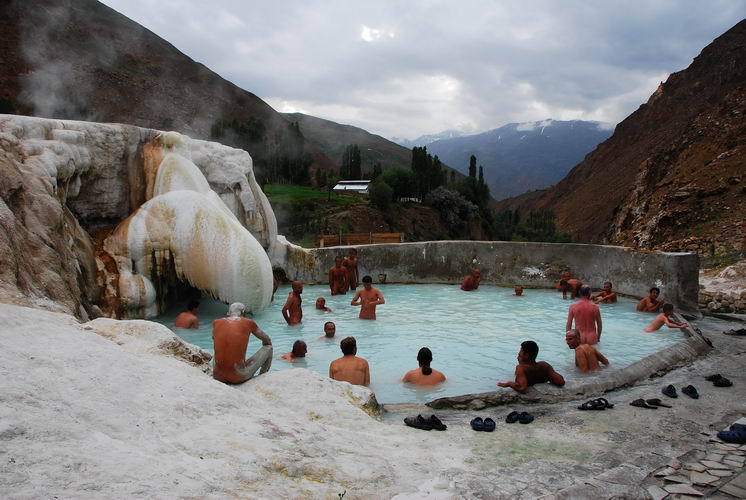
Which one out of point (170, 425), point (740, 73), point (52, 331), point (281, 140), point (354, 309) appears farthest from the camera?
point (281, 140)

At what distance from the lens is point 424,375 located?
6676 mm

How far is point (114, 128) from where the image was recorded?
9.94 meters

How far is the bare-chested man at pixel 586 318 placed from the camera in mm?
8031

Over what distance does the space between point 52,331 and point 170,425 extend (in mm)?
1345

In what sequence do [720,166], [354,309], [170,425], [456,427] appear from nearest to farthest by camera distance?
[170,425], [456,427], [354,309], [720,166]

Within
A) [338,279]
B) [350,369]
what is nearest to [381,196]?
[338,279]

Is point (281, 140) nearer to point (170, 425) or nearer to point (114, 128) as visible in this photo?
point (114, 128)

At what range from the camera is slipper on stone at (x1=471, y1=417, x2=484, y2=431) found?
4.75 meters

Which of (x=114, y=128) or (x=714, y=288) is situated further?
(x=714, y=288)

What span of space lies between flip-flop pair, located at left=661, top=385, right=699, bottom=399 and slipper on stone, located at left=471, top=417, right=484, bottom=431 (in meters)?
2.09

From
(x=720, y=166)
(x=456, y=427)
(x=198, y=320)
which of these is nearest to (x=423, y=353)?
(x=456, y=427)

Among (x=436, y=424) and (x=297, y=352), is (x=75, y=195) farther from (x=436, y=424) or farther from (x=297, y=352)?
(x=436, y=424)

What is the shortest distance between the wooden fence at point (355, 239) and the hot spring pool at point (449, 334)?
3732 mm

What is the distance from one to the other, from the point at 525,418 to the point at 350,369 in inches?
74.2
